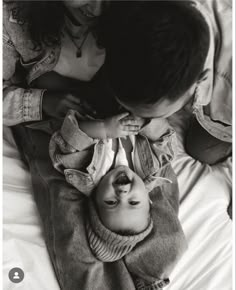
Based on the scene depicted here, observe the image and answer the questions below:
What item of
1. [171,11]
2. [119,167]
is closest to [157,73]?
[171,11]

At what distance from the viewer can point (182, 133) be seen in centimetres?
84

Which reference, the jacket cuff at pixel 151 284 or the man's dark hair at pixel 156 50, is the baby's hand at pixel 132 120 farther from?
the jacket cuff at pixel 151 284

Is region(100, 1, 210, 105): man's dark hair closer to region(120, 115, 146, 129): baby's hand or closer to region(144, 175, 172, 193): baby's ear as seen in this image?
region(120, 115, 146, 129): baby's hand

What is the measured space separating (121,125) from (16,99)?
0.19 m

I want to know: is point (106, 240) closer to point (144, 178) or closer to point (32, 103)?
point (144, 178)

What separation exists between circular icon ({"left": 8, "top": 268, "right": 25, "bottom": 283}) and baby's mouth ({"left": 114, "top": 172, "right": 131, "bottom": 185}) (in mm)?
207

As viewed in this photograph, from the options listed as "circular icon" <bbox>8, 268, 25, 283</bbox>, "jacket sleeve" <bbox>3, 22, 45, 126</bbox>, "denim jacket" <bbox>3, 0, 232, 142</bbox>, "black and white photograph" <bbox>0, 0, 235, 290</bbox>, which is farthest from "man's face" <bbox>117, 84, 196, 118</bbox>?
"circular icon" <bbox>8, 268, 25, 283</bbox>

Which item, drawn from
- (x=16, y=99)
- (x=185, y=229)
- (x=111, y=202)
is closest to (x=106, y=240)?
(x=111, y=202)

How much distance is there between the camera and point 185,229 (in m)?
0.73

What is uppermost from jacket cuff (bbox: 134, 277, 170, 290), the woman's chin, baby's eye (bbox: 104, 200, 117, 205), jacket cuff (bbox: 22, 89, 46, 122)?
jacket cuff (bbox: 22, 89, 46, 122)

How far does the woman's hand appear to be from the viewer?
0.69 metres

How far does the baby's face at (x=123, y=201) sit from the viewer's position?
624mm

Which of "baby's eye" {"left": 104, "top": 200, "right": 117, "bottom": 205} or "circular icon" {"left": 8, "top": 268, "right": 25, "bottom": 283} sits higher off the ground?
"baby's eye" {"left": 104, "top": 200, "right": 117, "bottom": 205}

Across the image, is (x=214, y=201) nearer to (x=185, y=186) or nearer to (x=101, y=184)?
(x=185, y=186)
